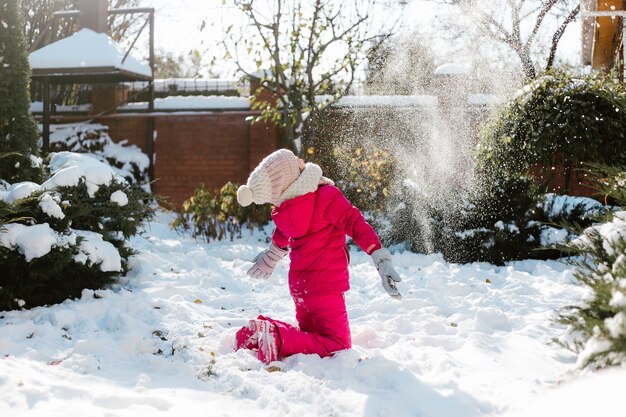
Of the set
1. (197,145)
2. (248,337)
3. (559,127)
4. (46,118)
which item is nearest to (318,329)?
(248,337)

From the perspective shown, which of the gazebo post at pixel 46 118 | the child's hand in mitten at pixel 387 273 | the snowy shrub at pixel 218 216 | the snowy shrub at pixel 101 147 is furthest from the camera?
the snowy shrub at pixel 101 147

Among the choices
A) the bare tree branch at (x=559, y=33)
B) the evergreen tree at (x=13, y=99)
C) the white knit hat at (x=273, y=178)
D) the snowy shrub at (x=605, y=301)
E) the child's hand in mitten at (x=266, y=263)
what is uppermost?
the bare tree branch at (x=559, y=33)

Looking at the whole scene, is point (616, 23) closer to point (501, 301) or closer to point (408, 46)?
point (408, 46)

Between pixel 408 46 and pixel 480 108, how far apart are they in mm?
4095

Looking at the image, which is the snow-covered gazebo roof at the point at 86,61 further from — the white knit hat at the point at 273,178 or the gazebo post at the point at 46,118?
the white knit hat at the point at 273,178

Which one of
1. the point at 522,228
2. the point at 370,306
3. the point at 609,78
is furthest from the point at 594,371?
the point at 609,78

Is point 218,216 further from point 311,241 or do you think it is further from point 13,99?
point 311,241

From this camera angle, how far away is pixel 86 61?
10352 millimetres

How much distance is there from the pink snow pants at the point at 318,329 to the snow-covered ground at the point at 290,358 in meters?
0.11

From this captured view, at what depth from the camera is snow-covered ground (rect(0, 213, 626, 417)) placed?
238cm

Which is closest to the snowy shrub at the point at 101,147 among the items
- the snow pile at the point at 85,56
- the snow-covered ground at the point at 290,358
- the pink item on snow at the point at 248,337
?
the snow pile at the point at 85,56

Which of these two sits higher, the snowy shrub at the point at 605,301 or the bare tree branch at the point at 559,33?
the bare tree branch at the point at 559,33

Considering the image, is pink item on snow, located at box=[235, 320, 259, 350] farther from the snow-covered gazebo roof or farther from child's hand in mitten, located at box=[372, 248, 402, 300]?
the snow-covered gazebo roof

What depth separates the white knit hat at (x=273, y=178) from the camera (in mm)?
3217
